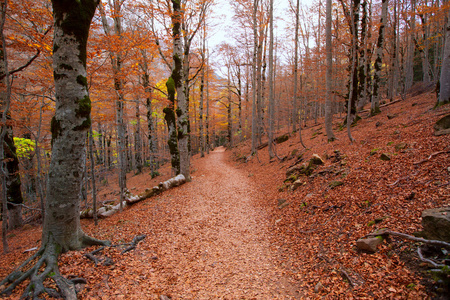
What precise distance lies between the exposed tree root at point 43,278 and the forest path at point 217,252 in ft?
4.42

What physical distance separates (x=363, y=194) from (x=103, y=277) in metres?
5.52

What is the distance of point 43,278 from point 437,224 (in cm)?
557

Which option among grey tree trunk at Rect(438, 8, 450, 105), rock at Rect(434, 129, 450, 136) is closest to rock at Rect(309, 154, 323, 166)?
rock at Rect(434, 129, 450, 136)

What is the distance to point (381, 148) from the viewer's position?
20.2 feet

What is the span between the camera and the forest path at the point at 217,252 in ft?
10.7

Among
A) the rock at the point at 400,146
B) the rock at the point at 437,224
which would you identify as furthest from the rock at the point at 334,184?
the rock at the point at 437,224

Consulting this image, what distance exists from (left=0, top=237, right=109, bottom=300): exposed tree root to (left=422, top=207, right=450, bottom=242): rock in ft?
16.2

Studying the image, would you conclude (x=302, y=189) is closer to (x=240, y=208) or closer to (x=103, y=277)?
(x=240, y=208)

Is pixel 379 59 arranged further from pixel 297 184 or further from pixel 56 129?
pixel 56 129

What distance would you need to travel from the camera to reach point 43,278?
2.81 meters

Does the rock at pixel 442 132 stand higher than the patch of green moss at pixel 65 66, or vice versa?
the patch of green moss at pixel 65 66

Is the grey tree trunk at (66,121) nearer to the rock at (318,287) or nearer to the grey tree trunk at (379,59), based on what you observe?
the rock at (318,287)

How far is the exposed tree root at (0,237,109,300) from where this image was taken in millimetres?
2623

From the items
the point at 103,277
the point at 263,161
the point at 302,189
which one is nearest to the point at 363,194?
the point at 302,189
